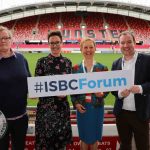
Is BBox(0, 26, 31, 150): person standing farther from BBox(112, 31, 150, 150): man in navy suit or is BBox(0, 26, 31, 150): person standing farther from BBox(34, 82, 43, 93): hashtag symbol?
BBox(112, 31, 150, 150): man in navy suit

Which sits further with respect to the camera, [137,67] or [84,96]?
[84,96]

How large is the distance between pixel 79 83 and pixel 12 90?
799mm

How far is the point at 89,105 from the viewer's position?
327cm

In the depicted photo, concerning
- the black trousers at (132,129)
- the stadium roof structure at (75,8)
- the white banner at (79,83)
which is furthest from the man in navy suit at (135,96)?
the stadium roof structure at (75,8)

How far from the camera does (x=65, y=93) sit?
10.4ft

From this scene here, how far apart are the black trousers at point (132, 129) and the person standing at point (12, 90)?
3.96ft

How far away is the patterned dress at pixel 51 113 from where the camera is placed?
319 cm

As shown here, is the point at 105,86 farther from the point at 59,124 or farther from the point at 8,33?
the point at 8,33

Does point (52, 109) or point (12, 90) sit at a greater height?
point (12, 90)

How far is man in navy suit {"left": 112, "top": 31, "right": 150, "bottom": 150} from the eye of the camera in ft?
10.2

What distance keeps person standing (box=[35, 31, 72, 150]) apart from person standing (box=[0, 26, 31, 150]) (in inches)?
8.2

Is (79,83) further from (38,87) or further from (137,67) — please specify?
(137,67)

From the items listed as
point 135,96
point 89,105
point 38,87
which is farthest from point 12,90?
point 135,96

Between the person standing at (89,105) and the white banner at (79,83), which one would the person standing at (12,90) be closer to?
the white banner at (79,83)
